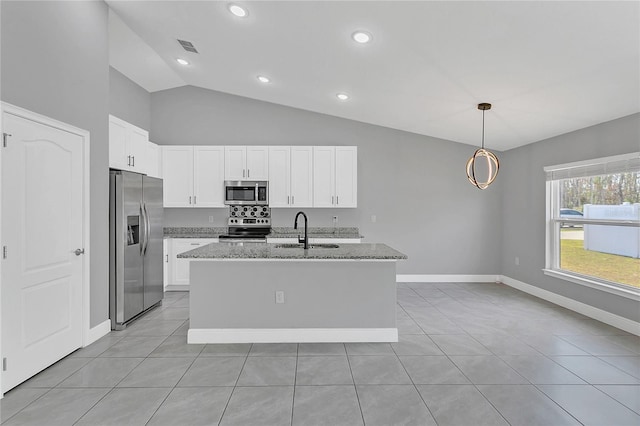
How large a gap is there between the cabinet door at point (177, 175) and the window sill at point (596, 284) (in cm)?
554

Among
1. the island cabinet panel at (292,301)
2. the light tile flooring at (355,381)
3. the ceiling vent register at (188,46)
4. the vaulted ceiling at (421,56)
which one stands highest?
the ceiling vent register at (188,46)

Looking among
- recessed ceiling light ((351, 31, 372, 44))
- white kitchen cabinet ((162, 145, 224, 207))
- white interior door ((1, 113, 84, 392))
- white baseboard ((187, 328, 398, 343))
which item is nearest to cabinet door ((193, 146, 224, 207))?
white kitchen cabinet ((162, 145, 224, 207))

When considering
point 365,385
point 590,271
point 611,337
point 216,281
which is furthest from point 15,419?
point 590,271

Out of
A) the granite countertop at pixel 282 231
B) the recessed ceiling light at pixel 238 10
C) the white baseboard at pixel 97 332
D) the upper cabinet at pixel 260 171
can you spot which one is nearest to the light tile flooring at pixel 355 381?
the white baseboard at pixel 97 332

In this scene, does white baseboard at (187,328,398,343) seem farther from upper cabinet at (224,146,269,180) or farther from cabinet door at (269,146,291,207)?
upper cabinet at (224,146,269,180)

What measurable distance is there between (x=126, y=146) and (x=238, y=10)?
2133 millimetres

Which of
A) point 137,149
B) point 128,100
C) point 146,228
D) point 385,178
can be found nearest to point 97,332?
point 146,228

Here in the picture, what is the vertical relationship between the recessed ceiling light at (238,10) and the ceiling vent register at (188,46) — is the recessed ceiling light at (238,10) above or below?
below

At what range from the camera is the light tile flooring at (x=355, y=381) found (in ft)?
6.92

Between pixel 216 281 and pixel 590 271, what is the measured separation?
177 inches

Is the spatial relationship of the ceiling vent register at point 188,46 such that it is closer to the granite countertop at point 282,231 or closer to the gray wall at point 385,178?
the gray wall at point 385,178

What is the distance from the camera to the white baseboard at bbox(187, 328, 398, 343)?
3246mm

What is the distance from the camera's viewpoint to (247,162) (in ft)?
18.2

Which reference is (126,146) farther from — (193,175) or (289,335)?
(289,335)
